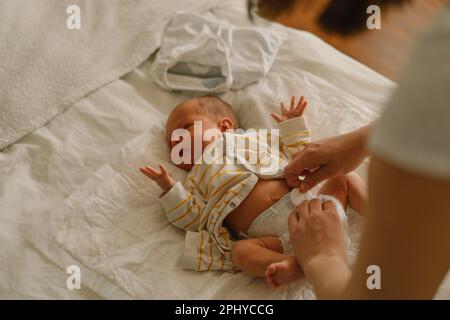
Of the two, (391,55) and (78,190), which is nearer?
(78,190)

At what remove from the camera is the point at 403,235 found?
0.54m

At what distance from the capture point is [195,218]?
3.74ft

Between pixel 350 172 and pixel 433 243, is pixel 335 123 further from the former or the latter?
pixel 433 243

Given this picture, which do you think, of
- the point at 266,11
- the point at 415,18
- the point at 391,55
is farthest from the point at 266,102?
Result: the point at 415,18

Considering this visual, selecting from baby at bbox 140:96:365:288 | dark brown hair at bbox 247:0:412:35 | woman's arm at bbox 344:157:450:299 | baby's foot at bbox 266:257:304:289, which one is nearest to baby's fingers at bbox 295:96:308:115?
baby at bbox 140:96:365:288

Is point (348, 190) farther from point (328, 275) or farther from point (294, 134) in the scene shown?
point (328, 275)

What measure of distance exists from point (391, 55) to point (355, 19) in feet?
4.61

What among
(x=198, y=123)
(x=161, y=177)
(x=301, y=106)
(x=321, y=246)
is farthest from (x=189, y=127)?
(x=321, y=246)

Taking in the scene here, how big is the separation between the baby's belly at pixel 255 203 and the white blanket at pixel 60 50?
1.85 ft

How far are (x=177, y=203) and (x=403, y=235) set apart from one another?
2.15ft

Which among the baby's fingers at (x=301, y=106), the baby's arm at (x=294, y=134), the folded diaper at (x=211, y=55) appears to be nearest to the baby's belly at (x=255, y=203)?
the baby's arm at (x=294, y=134)
